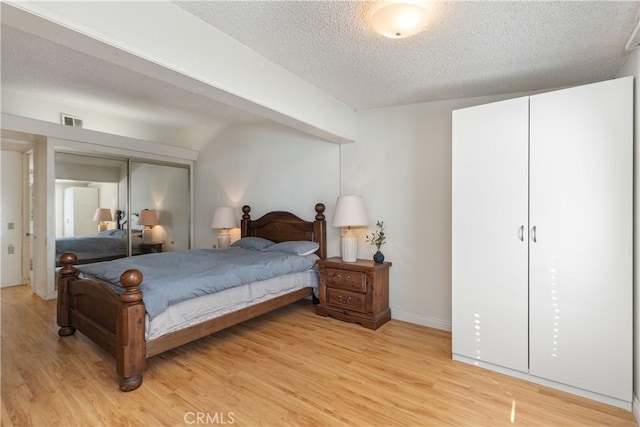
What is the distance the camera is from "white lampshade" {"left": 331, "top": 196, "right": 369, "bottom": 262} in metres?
3.44

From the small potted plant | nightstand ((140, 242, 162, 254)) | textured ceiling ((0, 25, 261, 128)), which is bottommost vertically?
nightstand ((140, 242, 162, 254))

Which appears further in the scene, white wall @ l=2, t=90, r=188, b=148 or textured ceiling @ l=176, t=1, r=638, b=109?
white wall @ l=2, t=90, r=188, b=148

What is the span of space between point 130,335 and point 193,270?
0.78m

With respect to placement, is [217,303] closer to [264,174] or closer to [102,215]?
[264,174]

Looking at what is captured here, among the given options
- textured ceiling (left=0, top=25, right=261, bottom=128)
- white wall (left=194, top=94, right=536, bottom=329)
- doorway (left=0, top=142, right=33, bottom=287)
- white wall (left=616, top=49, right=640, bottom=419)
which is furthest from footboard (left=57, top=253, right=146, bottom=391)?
white wall (left=616, top=49, right=640, bottom=419)

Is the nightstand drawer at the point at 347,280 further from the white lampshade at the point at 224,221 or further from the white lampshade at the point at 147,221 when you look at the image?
the white lampshade at the point at 147,221

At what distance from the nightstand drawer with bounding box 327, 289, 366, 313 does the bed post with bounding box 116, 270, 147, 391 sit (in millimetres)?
1888

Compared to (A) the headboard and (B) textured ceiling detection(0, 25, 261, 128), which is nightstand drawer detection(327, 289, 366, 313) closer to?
(A) the headboard

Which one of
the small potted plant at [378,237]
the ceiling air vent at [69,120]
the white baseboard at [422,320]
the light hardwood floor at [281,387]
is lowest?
the light hardwood floor at [281,387]

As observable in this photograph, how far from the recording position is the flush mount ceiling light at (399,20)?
1714 millimetres

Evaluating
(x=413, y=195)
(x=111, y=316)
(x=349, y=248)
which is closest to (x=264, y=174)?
(x=349, y=248)

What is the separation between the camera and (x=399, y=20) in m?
1.80

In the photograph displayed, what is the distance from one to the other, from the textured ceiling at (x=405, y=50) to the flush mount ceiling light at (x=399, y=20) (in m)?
0.07

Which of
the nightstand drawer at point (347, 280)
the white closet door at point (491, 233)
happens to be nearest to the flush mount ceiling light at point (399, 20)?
the white closet door at point (491, 233)
